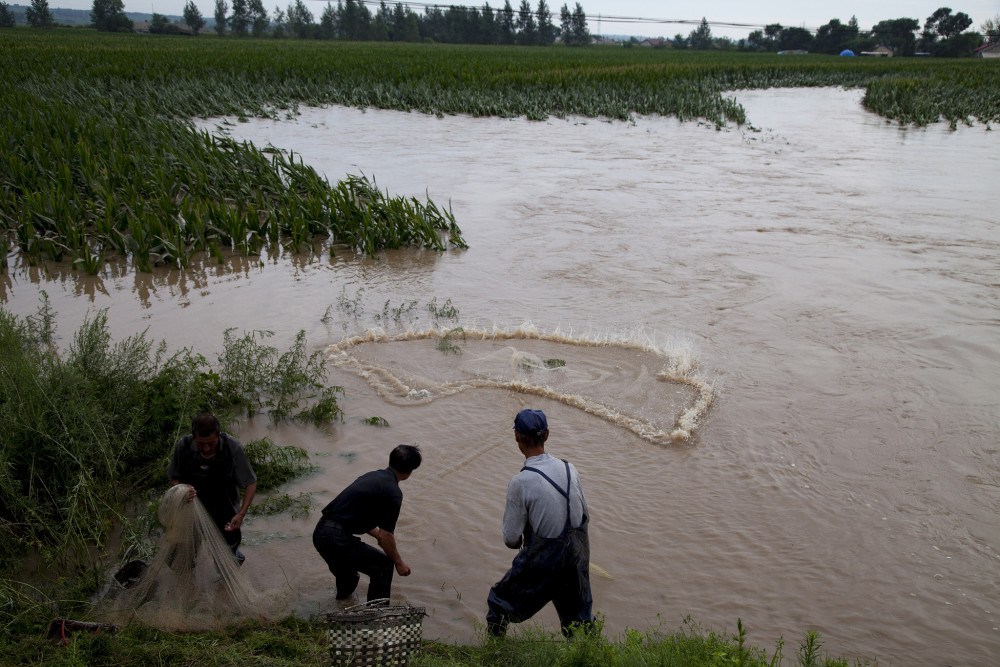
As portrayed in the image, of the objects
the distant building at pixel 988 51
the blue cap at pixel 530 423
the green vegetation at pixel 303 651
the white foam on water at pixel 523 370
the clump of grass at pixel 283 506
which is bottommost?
the clump of grass at pixel 283 506

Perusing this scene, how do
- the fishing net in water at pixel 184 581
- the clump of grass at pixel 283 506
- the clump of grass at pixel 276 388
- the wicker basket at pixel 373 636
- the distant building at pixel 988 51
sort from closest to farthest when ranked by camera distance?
the wicker basket at pixel 373 636, the fishing net in water at pixel 184 581, the clump of grass at pixel 283 506, the clump of grass at pixel 276 388, the distant building at pixel 988 51

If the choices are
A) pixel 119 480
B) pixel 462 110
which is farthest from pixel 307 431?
pixel 462 110

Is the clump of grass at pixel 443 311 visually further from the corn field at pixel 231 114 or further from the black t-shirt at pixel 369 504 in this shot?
the black t-shirt at pixel 369 504

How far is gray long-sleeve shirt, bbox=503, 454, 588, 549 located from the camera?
3639 millimetres

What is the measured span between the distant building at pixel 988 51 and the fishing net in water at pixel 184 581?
98.8 metres

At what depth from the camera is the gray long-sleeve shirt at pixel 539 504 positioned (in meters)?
3.64

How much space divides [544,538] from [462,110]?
25.5 metres

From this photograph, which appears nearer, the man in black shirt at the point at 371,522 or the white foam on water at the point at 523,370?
the man in black shirt at the point at 371,522

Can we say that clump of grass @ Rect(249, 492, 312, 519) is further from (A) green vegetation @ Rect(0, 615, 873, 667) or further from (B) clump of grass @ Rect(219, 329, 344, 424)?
(A) green vegetation @ Rect(0, 615, 873, 667)

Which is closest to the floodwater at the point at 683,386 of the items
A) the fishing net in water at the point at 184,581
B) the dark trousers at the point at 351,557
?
the dark trousers at the point at 351,557

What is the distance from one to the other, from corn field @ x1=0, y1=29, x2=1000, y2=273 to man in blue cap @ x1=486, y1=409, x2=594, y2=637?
812cm

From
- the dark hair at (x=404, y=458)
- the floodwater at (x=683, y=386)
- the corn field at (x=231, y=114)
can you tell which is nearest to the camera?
the dark hair at (x=404, y=458)

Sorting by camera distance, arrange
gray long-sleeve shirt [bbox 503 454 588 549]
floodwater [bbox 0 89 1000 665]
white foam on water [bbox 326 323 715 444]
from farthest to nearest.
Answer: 1. white foam on water [bbox 326 323 715 444]
2. floodwater [bbox 0 89 1000 665]
3. gray long-sleeve shirt [bbox 503 454 588 549]

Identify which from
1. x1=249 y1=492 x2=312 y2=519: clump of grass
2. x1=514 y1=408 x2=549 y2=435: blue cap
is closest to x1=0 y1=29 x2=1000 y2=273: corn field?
x1=249 y1=492 x2=312 y2=519: clump of grass
